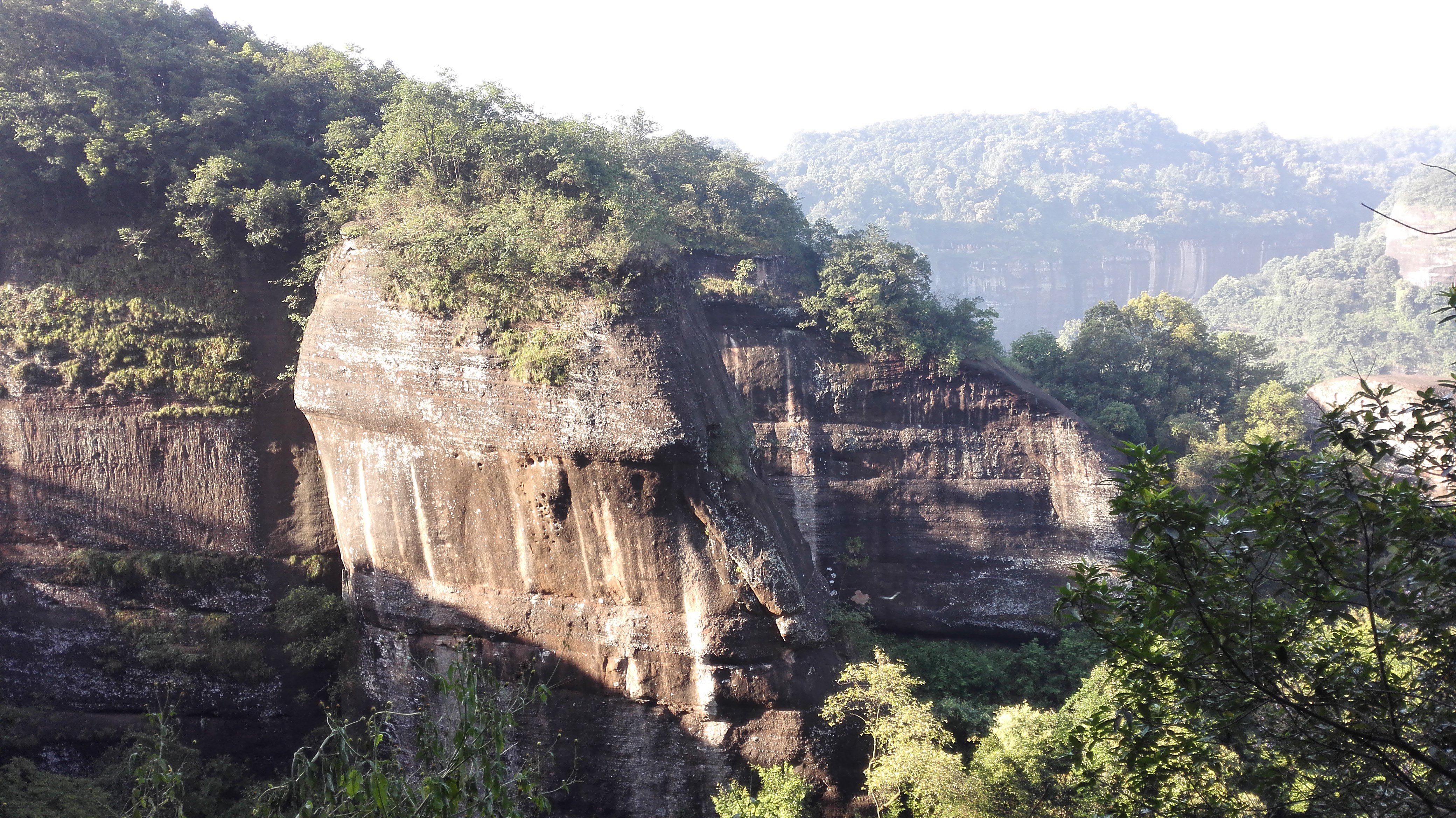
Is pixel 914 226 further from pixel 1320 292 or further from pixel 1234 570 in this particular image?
pixel 1234 570

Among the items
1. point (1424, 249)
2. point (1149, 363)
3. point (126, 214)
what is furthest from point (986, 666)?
point (1424, 249)

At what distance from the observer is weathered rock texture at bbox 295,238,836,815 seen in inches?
456

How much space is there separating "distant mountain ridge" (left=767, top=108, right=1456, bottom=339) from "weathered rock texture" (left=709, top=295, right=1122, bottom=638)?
58.1 metres

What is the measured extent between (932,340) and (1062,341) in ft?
155

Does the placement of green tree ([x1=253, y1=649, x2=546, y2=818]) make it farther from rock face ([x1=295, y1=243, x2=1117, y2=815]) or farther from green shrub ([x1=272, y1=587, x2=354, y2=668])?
green shrub ([x1=272, y1=587, x2=354, y2=668])

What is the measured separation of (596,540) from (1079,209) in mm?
86811

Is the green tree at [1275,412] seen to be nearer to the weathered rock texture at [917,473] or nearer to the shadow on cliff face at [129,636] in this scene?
the weathered rock texture at [917,473]

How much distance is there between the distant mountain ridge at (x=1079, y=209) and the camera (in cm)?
7944

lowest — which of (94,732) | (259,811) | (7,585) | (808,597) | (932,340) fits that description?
(94,732)

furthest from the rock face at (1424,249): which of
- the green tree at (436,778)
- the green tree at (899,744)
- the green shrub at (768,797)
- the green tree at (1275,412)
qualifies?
the green tree at (436,778)

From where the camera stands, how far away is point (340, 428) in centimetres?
1298

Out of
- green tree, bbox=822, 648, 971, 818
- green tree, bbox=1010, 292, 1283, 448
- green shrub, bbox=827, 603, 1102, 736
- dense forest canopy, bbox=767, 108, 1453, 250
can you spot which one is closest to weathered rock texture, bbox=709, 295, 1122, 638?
green shrub, bbox=827, 603, 1102, 736

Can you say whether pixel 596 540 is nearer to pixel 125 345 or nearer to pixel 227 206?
pixel 227 206

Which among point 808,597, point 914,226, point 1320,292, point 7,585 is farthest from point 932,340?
point 914,226
